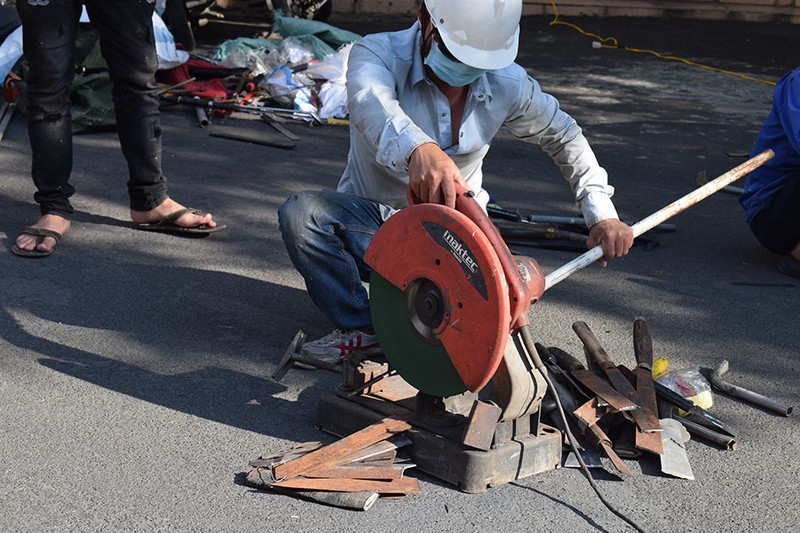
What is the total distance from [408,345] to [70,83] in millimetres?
2615

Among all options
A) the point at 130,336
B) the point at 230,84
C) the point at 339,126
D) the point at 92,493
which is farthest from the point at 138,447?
the point at 230,84

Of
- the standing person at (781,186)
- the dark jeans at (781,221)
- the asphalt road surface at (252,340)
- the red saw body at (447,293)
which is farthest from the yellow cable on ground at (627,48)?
the red saw body at (447,293)

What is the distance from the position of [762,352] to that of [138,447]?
2629 mm

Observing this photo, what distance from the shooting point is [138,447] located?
3191 mm

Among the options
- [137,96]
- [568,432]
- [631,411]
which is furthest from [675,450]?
[137,96]

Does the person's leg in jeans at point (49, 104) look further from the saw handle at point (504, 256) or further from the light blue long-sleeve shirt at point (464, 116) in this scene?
the saw handle at point (504, 256)

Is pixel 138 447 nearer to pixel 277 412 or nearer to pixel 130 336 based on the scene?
pixel 277 412

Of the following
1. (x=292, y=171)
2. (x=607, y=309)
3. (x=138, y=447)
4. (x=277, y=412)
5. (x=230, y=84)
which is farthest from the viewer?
(x=230, y=84)

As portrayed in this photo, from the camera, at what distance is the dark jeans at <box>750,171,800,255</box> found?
16.7ft

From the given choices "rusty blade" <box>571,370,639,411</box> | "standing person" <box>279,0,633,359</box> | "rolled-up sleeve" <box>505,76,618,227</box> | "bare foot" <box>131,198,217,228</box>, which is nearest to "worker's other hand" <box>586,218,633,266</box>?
"standing person" <box>279,0,633,359</box>

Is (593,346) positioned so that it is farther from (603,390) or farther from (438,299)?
(438,299)

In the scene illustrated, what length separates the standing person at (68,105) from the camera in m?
4.58

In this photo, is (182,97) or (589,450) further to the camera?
(182,97)

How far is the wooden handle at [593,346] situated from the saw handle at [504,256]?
0.88 metres
